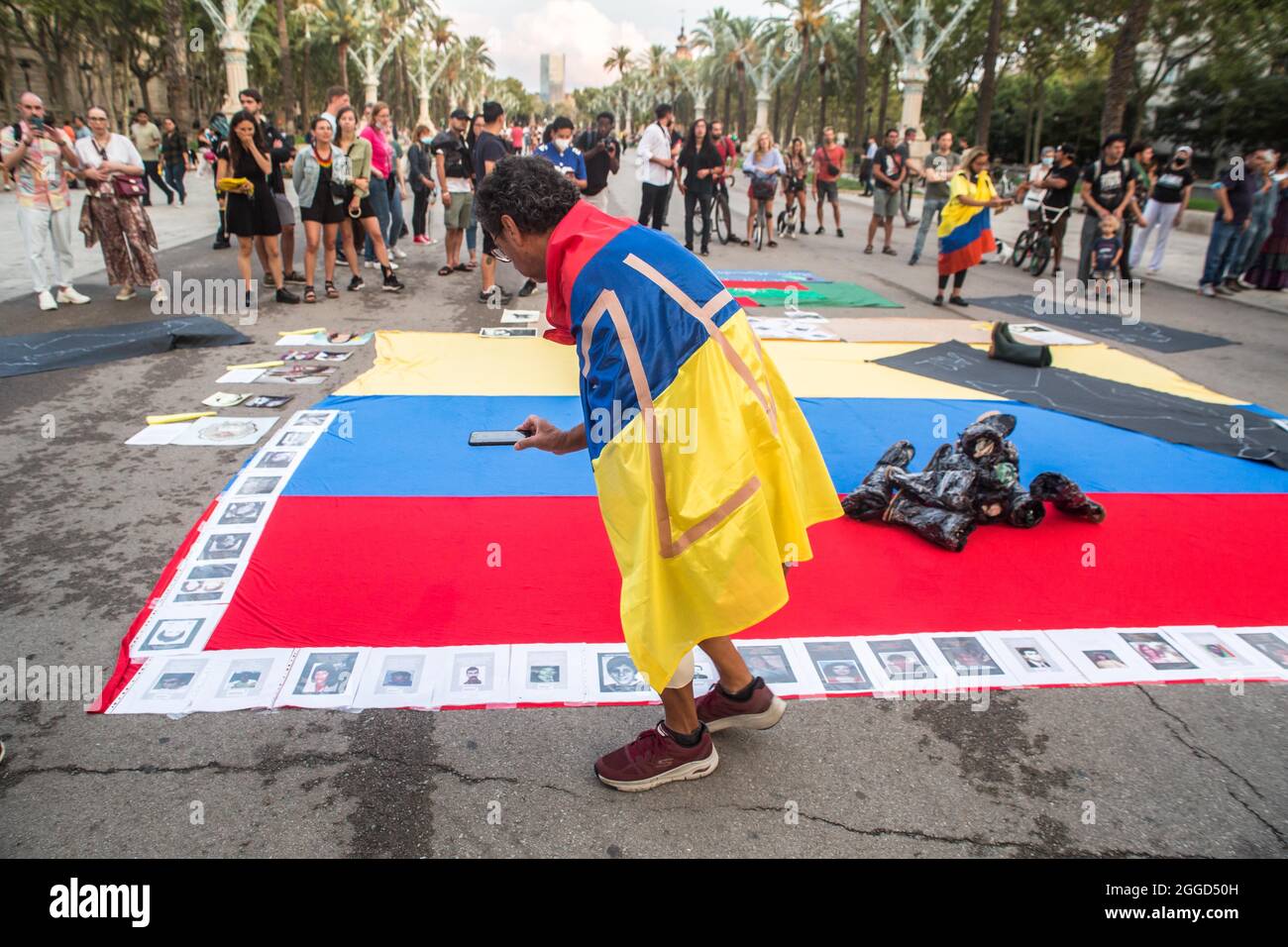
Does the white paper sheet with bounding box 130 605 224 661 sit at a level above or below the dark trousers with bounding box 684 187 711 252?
below

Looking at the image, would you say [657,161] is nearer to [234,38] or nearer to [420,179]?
[420,179]

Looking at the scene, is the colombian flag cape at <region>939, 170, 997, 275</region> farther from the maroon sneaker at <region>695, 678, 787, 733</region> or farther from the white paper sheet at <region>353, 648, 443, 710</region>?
the white paper sheet at <region>353, 648, 443, 710</region>

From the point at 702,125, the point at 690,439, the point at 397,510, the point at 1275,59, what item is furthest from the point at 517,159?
the point at 1275,59

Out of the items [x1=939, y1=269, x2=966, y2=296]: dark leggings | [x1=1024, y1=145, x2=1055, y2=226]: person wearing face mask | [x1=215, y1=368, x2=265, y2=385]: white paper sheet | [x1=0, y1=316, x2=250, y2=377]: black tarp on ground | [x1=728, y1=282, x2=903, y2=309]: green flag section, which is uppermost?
[x1=1024, y1=145, x2=1055, y2=226]: person wearing face mask

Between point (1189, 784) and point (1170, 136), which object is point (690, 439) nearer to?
point (1189, 784)

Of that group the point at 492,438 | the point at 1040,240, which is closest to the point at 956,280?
the point at 1040,240

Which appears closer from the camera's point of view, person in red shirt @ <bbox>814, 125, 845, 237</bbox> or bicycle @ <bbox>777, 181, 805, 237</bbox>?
bicycle @ <bbox>777, 181, 805, 237</bbox>

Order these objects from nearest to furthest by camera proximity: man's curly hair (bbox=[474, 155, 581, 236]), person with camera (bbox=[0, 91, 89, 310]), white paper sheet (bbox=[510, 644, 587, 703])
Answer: man's curly hair (bbox=[474, 155, 581, 236])
white paper sheet (bbox=[510, 644, 587, 703])
person with camera (bbox=[0, 91, 89, 310])

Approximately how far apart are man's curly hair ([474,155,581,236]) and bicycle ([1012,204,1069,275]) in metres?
11.5

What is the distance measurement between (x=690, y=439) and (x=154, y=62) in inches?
1961

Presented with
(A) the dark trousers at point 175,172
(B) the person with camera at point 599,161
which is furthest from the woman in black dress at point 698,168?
(A) the dark trousers at point 175,172

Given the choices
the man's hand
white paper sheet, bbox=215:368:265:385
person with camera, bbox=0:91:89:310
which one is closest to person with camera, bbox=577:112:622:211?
white paper sheet, bbox=215:368:265:385

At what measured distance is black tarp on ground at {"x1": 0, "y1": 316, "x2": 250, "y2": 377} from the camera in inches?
269

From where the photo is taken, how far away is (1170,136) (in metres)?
34.7
